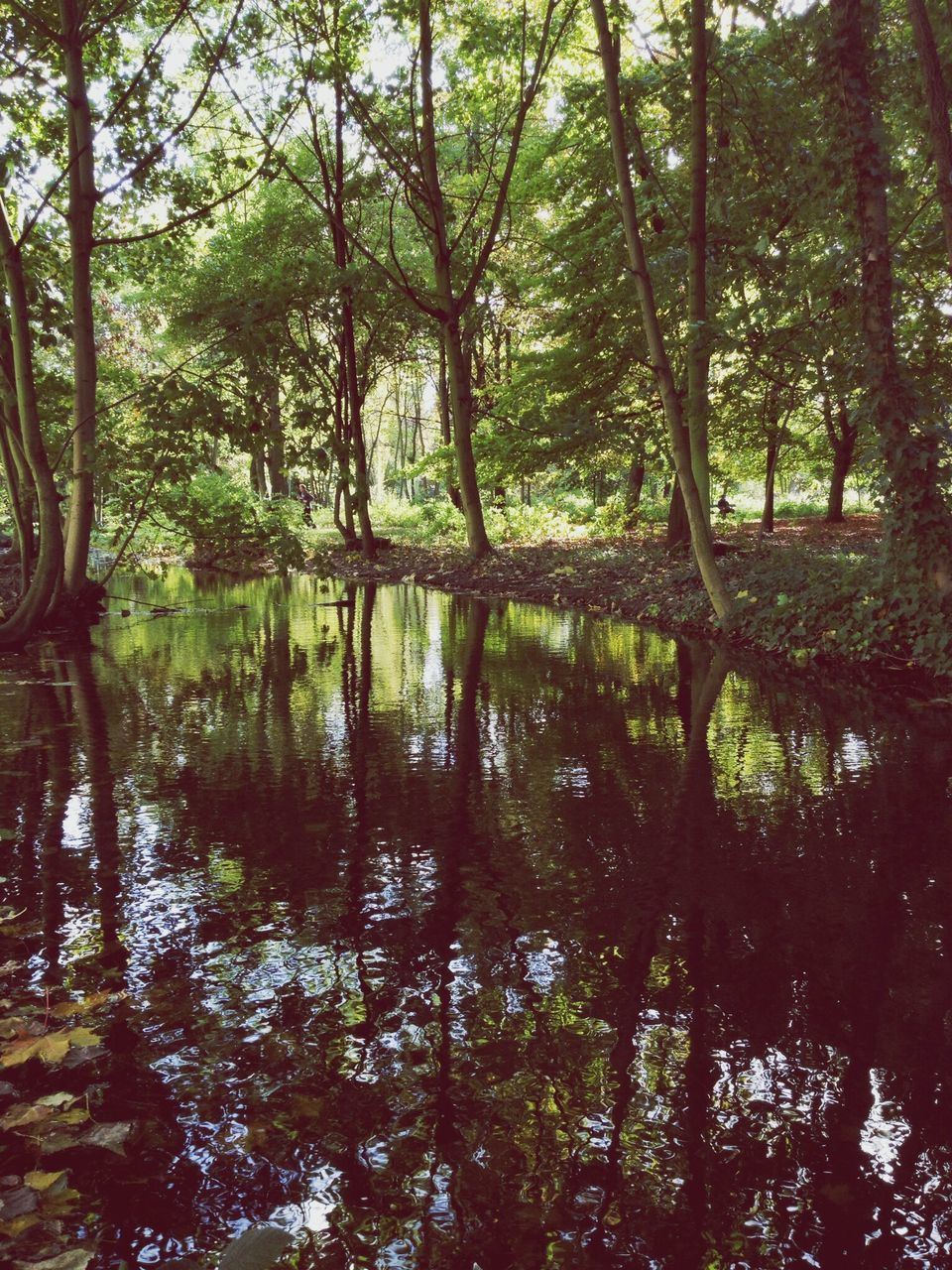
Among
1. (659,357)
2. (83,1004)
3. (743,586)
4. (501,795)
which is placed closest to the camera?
(83,1004)

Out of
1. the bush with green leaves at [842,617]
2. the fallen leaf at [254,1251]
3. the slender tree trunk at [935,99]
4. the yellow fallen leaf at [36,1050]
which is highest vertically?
the slender tree trunk at [935,99]

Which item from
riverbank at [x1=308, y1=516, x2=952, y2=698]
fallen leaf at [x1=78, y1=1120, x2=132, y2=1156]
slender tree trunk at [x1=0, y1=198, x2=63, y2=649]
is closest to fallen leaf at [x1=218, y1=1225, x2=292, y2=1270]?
fallen leaf at [x1=78, y1=1120, x2=132, y2=1156]

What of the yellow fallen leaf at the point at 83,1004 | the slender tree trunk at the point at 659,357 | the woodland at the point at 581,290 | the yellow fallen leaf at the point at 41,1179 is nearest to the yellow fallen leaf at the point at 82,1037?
the yellow fallen leaf at the point at 83,1004

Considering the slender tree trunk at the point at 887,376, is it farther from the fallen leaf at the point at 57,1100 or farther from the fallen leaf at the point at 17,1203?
the fallen leaf at the point at 17,1203

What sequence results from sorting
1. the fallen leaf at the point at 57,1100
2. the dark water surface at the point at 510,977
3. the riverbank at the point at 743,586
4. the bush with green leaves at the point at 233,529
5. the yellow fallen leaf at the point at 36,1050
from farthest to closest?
the riverbank at the point at 743,586 → the bush with green leaves at the point at 233,529 → the yellow fallen leaf at the point at 36,1050 → the fallen leaf at the point at 57,1100 → the dark water surface at the point at 510,977

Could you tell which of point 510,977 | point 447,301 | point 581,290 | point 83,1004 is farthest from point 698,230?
point 83,1004

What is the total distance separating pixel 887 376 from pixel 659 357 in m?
3.34

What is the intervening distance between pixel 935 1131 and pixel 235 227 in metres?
28.8

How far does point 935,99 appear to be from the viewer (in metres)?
7.38

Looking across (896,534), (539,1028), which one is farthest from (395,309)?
(539,1028)

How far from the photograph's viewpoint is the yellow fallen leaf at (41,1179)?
7.07ft

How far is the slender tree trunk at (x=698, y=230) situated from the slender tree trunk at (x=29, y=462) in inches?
281

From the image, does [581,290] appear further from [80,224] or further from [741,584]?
[80,224]

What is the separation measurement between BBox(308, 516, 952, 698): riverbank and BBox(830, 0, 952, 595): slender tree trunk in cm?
76
